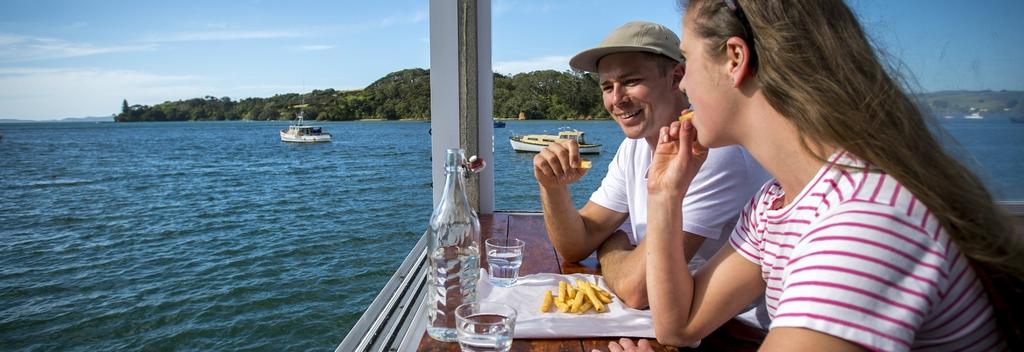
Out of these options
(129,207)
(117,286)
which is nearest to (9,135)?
(129,207)

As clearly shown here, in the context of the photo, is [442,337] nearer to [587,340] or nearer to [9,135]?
[587,340]

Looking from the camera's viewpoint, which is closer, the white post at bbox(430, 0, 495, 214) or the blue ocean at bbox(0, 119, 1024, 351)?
the white post at bbox(430, 0, 495, 214)

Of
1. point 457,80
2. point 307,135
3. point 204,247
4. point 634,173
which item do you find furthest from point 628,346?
point 307,135

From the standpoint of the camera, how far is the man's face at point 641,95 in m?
1.58

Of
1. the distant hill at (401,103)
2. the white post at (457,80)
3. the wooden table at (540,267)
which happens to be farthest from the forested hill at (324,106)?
the wooden table at (540,267)

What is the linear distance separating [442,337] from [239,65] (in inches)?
2780

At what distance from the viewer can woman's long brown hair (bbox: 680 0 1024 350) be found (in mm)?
615

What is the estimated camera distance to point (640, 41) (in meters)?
1.51

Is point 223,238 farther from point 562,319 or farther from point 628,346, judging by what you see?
point 628,346

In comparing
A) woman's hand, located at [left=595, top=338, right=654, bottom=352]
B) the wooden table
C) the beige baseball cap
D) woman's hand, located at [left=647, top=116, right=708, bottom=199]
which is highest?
the beige baseball cap

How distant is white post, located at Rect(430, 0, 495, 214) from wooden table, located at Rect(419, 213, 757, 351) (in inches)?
16.1

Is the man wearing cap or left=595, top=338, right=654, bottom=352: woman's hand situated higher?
the man wearing cap

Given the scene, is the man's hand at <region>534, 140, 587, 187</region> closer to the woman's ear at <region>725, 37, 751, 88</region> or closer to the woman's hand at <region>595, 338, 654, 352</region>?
the woman's hand at <region>595, 338, 654, 352</region>

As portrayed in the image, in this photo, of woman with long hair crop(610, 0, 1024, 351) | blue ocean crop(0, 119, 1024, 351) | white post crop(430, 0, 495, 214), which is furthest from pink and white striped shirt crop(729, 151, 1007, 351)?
white post crop(430, 0, 495, 214)
